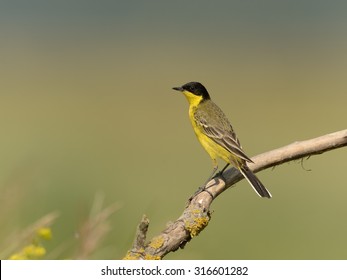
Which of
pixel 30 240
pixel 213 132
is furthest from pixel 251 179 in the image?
pixel 30 240

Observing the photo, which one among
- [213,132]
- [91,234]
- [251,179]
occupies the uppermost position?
[91,234]

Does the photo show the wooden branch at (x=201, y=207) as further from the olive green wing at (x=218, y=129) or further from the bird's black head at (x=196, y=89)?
the bird's black head at (x=196, y=89)

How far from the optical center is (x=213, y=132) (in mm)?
6035

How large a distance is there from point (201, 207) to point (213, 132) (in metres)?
2.01

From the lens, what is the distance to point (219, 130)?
238 inches

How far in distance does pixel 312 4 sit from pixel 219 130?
35.2m

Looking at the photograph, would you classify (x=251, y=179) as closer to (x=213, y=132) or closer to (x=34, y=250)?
(x=213, y=132)

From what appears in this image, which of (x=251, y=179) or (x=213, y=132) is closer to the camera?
(x=251, y=179)

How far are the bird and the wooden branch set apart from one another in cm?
28

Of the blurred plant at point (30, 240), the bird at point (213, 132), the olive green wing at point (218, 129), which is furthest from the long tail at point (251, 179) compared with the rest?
the blurred plant at point (30, 240)

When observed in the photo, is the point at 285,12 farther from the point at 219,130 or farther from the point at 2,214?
the point at 2,214

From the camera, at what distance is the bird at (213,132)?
5.50 m

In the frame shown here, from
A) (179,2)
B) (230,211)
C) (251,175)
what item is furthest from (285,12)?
(251,175)
